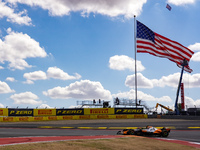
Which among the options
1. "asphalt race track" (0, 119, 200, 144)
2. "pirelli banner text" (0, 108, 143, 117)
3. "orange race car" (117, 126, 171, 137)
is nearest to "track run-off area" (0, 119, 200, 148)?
"asphalt race track" (0, 119, 200, 144)

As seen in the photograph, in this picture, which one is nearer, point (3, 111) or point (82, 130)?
point (82, 130)

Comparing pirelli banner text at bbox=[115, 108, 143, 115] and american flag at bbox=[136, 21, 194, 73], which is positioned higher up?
american flag at bbox=[136, 21, 194, 73]

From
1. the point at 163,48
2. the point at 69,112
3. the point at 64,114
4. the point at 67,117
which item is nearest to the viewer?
the point at 163,48

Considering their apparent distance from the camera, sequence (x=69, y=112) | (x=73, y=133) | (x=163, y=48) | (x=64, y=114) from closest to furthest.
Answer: (x=73, y=133)
(x=163, y=48)
(x=64, y=114)
(x=69, y=112)

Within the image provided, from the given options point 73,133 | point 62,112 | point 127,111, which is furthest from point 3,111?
point 73,133

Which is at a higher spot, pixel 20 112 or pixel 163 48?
pixel 163 48

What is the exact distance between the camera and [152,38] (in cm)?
3828

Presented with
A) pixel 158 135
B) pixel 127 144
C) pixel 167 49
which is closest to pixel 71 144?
pixel 127 144

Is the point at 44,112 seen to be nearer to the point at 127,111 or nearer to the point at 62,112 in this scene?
the point at 62,112

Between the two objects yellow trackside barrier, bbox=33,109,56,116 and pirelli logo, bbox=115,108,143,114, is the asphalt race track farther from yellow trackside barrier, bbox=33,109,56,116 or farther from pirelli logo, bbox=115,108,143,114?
pirelli logo, bbox=115,108,143,114

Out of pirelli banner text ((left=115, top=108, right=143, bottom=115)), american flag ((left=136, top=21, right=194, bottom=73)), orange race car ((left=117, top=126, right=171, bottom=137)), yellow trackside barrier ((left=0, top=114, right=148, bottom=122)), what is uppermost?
american flag ((left=136, top=21, right=194, bottom=73))

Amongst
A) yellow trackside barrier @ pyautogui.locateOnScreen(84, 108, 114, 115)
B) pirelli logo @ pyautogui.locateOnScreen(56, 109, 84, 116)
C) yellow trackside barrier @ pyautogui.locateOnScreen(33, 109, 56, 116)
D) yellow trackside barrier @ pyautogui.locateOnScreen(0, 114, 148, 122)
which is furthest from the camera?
yellow trackside barrier @ pyautogui.locateOnScreen(84, 108, 114, 115)

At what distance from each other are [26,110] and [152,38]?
978 inches

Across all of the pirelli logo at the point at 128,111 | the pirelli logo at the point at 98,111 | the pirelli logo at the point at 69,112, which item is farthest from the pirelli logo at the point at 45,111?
the pirelli logo at the point at 128,111
